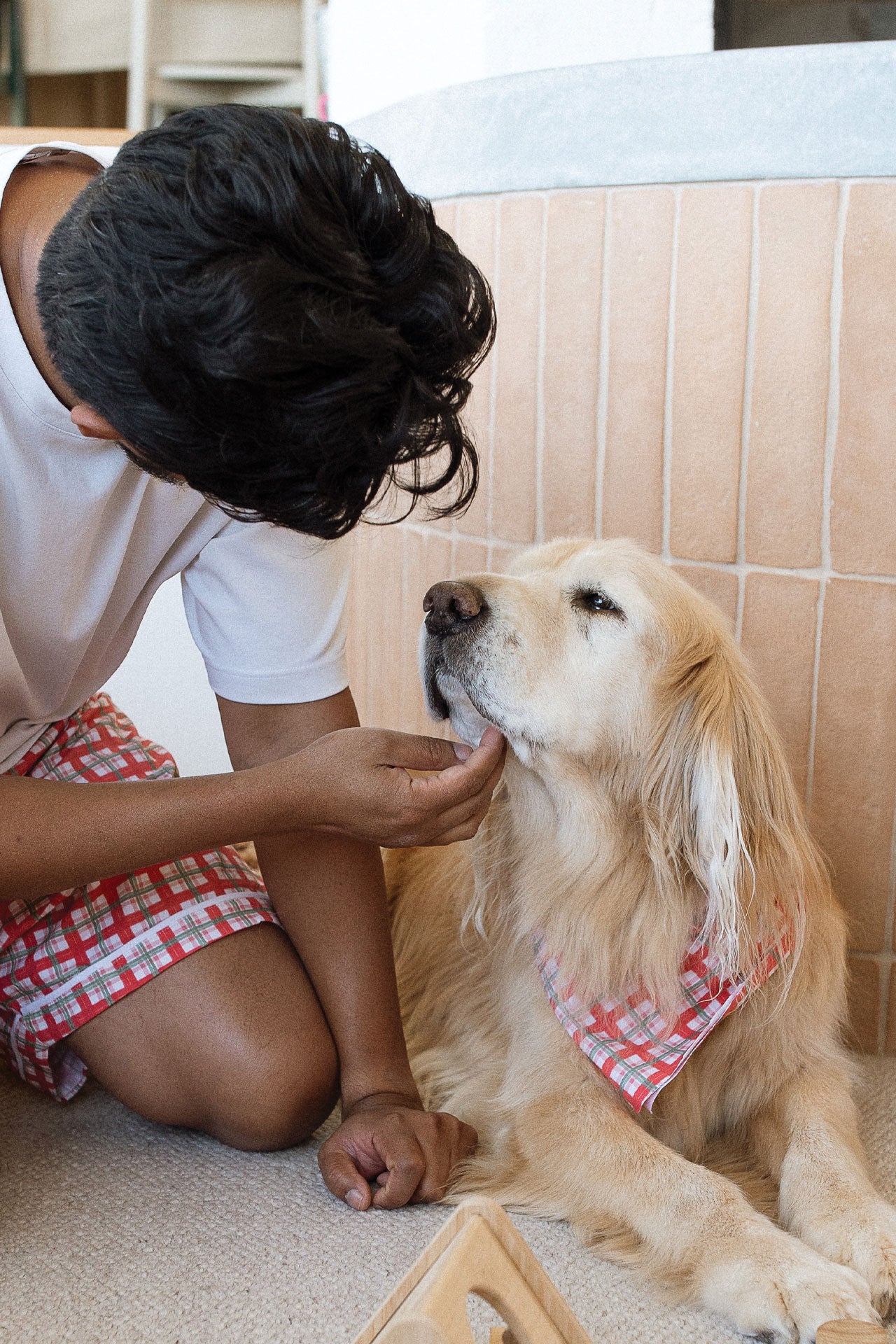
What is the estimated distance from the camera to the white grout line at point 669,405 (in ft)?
5.68

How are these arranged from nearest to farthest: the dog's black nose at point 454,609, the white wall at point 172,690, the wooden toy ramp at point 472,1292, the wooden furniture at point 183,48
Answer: the wooden toy ramp at point 472,1292, the dog's black nose at point 454,609, the white wall at point 172,690, the wooden furniture at point 183,48

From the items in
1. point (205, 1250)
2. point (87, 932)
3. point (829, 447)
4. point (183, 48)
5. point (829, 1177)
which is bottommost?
point (205, 1250)

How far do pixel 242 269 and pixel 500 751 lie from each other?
2.09 feet

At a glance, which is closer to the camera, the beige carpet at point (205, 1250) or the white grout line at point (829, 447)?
the beige carpet at point (205, 1250)

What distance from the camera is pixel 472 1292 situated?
2.72 ft

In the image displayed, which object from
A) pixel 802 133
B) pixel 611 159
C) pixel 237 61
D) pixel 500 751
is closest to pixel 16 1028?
pixel 500 751

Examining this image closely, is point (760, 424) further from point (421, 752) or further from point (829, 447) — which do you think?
point (421, 752)

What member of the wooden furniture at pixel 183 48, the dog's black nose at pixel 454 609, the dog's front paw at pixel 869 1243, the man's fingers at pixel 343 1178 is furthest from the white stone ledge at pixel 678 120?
the wooden furniture at pixel 183 48

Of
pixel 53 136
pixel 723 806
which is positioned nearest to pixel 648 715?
pixel 723 806

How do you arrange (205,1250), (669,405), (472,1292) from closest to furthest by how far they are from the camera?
1. (472,1292)
2. (205,1250)
3. (669,405)

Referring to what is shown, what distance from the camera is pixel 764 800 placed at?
1.35 meters

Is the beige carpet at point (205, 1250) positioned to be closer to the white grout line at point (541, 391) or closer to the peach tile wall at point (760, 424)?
the peach tile wall at point (760, 424)

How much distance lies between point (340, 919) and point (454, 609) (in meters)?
0.45

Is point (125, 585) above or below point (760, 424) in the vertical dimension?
below
